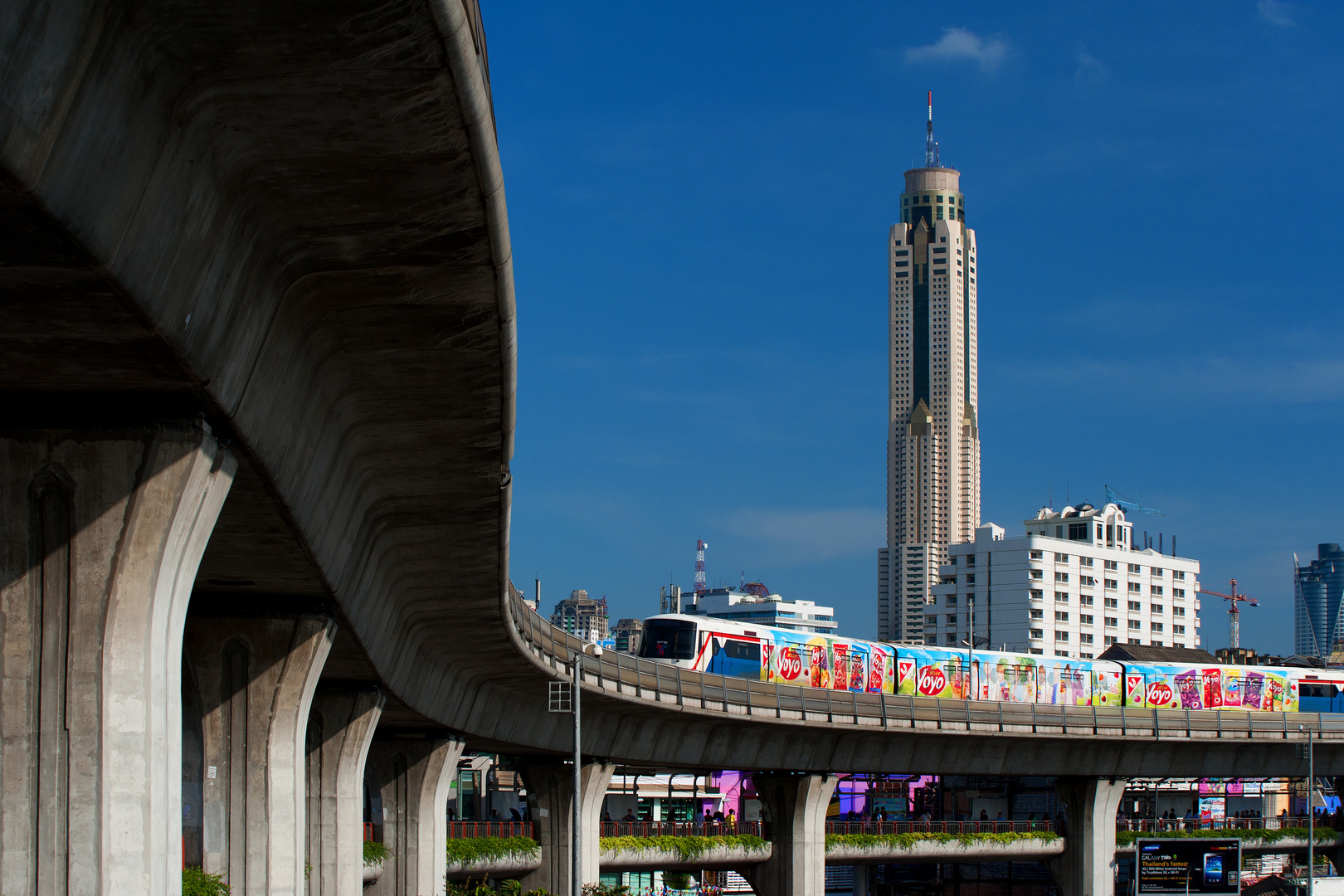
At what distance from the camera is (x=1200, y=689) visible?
7206cm

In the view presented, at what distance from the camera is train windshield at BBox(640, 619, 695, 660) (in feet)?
186

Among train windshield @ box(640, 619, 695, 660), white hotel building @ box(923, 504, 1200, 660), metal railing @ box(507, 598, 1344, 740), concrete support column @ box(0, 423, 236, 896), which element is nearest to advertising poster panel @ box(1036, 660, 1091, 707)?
metal railing @ box(507, 598, 1344, 740)

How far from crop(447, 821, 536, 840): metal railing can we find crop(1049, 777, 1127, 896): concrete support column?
90.2 feet

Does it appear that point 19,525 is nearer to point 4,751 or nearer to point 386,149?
point 4,751

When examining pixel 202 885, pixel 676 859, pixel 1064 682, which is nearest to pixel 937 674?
pixel 1064 682

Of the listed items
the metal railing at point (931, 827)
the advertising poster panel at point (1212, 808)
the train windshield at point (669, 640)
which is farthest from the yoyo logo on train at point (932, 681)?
the advertising poster panel at point (1212, 808)

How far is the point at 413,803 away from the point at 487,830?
7.64 meters

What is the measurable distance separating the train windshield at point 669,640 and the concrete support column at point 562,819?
483cm

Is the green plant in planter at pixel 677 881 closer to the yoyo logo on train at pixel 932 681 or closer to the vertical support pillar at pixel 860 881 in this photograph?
the vertical support pillar at pixel 860 881

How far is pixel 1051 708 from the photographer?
63.4m

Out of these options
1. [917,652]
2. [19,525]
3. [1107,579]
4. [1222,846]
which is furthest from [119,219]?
[1107,579]

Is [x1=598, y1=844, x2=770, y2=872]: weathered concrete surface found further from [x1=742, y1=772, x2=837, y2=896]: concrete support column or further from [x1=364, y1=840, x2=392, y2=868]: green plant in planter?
[x1=364, y1=840, x2=392, y2=868]: green plant in planter

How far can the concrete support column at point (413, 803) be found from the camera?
4778 cm

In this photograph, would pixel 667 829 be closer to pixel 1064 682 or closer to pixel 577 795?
pixel 1064 682
